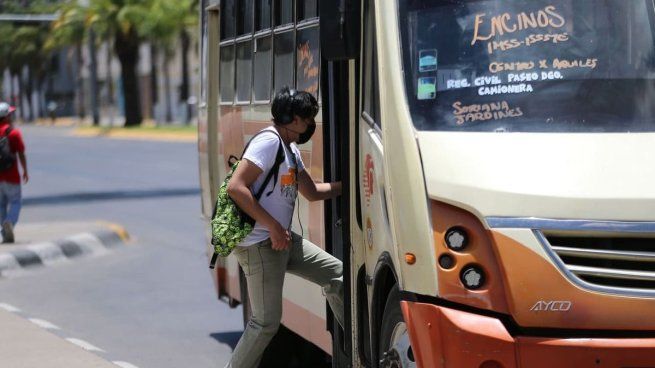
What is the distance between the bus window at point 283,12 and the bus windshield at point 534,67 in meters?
2.31

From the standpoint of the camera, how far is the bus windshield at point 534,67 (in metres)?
5.92

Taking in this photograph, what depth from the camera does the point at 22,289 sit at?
14.3 m

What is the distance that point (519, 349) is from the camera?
5.47m

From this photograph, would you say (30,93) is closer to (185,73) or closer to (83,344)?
(185,73)

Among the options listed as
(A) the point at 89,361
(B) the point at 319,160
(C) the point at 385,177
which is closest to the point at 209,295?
(A) the point at 89,361

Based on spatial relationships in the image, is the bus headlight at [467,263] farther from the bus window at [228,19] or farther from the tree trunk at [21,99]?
the tree trunk at [21,99]

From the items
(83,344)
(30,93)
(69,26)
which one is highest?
(69,26)

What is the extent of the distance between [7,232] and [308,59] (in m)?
9.70

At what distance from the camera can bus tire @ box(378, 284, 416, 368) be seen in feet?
20.0

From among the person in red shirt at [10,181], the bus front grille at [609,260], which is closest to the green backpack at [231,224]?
the bus front grille at [609,260]

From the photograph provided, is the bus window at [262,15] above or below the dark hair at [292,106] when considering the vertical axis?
above

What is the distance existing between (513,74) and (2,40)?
10542 cm

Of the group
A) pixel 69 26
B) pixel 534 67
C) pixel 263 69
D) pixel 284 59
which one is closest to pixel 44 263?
pixel 263 69

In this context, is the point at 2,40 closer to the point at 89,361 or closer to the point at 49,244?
the point at 49,244
